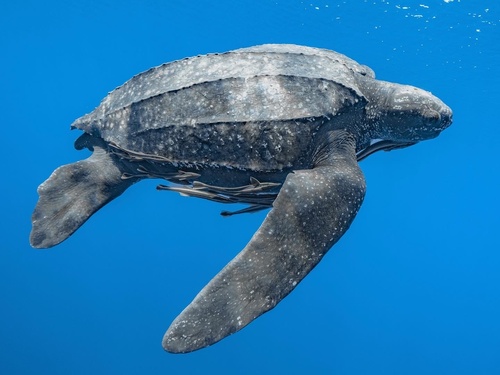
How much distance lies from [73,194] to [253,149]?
1.41 meters

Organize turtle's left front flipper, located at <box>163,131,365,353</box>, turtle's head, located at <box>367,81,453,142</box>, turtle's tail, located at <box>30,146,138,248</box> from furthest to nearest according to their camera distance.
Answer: turtle's tail, located at <box>30,146,138,248</box>, turtle's head, located at <box>367,81,453,142</box>, turtle's left front flipper, located at <box>163,131,365,353</box>

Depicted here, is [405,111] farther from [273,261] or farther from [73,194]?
[73,194]

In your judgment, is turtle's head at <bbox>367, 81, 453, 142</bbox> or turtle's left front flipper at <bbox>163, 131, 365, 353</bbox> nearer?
turtle's left front flipper at <bbox>163, 131, 365, 353</bbox>

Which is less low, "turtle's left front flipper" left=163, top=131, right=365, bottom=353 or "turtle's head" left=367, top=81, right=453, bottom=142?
"turtle's head" left=367, top=81, right=453, bottom=142

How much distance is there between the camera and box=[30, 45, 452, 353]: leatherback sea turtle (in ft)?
6.91

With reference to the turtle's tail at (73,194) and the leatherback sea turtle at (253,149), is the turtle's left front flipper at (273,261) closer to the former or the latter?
the leatherback sea turtle at (253,149)

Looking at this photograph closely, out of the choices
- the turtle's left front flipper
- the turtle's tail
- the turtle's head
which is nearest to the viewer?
the turtle's left front flipper

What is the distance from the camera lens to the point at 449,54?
10.8 m

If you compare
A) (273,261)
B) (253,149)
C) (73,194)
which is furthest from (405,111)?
(73,194)

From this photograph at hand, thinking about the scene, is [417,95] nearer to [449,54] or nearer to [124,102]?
[124,102]

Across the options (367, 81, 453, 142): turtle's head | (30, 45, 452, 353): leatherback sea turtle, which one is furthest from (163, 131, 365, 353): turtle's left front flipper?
(367, 81, 453, 142): turtle's head

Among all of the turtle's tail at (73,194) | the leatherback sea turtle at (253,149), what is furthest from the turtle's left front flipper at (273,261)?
the turtle's tail at (73,194)

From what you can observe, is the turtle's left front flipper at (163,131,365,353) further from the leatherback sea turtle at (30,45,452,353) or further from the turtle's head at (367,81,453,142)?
the turtle's head at (367,81,453,142)

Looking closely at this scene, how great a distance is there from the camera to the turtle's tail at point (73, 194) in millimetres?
2826
